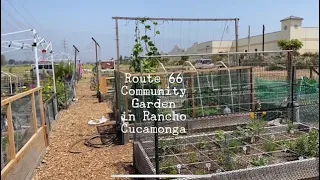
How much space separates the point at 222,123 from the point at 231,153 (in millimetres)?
2392

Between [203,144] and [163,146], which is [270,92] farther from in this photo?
[163,146]

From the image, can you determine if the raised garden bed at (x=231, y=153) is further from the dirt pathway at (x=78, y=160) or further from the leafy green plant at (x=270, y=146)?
the dirt pathway at (x=78, y=160)

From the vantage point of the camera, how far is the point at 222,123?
698cm

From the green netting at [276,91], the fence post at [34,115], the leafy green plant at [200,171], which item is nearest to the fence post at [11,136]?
the fence post at [34,115]

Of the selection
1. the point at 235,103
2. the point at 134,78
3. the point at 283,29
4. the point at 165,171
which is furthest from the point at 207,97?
the point at 283,29

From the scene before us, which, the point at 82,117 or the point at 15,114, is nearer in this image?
the point at 15,114

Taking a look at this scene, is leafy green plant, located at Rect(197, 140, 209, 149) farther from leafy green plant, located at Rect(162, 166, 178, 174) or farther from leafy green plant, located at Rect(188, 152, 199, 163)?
leafy green plant, located at Rect(162, 166, 178, 174)

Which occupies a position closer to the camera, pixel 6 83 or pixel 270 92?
pixel 6 83

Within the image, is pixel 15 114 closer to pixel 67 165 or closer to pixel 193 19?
pixel 67 165

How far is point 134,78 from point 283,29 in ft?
129

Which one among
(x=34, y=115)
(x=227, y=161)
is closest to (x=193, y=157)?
(x=227, y=161)

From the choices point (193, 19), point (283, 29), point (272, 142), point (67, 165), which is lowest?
point (67, 165)

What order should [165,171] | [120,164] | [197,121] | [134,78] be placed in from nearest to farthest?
[165,171], [120,164], [134,78], [197,121]

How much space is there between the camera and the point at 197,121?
675 cm
